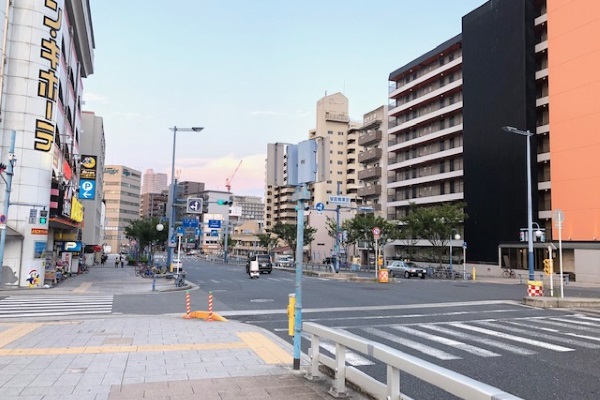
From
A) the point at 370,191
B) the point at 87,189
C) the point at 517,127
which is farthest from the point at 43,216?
the point at 370,191

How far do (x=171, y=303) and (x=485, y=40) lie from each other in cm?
4929

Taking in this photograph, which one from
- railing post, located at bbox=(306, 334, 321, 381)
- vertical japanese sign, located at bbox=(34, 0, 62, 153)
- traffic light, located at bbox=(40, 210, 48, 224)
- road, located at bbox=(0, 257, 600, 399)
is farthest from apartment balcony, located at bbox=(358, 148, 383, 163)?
railing post, located at bbox=(306, 334, 321, 381)

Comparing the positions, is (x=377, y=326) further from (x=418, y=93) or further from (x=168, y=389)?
(x=418, y=93)

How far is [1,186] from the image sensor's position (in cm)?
2678

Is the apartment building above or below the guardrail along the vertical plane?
above

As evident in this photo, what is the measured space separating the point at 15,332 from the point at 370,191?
7198cm

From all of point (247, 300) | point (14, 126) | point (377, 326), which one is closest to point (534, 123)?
point (247, 300)

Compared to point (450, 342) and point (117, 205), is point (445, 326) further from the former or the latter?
point (117, 205)

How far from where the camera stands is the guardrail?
3.75 m

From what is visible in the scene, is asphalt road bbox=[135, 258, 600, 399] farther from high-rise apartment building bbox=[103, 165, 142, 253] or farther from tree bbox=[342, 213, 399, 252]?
high-rise apartment building bbox=[103, 165, 142, 253]

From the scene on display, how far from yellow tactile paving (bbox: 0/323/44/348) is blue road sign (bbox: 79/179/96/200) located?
28.7 metres

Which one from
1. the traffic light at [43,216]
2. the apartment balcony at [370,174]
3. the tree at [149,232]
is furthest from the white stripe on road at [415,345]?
the apartment balcony at [370,174]

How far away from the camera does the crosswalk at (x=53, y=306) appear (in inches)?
647

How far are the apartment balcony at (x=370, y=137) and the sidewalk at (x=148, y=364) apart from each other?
2782 inches
